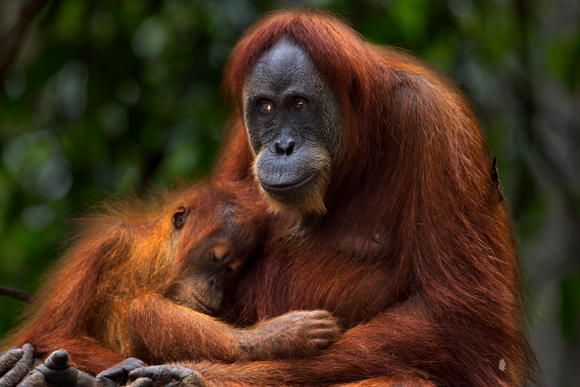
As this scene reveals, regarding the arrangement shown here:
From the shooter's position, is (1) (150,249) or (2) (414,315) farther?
(1) (150,249)

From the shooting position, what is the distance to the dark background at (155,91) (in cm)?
387

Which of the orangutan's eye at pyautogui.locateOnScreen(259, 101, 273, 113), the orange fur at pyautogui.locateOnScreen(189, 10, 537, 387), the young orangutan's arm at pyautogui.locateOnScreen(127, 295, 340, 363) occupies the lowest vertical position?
the young orangutan's arm at pyautogui.locateOnScreen(127, 295, 340, 363)

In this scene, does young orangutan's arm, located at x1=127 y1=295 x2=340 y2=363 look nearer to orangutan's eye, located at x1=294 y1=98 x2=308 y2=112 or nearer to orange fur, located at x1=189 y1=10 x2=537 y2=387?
orange fur, located at x1=189 y1=10 x2=537 y2=387

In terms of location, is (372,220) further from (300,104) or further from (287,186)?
(300,104)

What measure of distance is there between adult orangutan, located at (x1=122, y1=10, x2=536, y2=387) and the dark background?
1388 millimetres

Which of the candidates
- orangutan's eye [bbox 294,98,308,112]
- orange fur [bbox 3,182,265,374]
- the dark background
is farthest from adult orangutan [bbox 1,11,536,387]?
the dark background

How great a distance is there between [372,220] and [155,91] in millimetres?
2334

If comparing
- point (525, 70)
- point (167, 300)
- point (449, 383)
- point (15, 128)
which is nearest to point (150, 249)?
point (167, 300)

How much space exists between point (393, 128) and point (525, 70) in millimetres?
2522

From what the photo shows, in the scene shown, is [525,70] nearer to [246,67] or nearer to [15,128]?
[246,67]

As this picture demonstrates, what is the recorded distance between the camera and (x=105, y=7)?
167 inches

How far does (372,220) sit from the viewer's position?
91.2 inches

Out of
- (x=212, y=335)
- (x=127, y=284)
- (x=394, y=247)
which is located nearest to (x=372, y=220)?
(x=394, y=247)

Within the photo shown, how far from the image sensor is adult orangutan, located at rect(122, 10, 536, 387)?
6.95 feet
